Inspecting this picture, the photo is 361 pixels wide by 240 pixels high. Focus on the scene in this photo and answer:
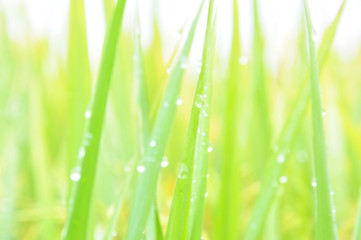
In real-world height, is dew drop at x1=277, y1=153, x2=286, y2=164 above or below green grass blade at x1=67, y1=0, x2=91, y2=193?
below

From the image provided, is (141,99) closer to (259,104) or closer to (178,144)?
(259,104)

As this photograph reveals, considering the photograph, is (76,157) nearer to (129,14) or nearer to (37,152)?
(37,152)

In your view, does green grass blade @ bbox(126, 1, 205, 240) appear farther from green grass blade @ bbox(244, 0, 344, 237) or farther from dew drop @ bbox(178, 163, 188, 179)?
green grass blade @ bbox(244, 0, 344, 237)

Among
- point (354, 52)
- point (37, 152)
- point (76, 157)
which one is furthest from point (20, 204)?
point (354, 52)

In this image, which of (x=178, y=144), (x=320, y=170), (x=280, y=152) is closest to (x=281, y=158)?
(x=280, y=152)

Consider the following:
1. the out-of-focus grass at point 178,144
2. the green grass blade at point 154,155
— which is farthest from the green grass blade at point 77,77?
the green grass blade at point 154,155

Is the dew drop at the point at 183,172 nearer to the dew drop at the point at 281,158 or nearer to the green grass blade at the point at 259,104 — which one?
the dew drop at the point at 281,158

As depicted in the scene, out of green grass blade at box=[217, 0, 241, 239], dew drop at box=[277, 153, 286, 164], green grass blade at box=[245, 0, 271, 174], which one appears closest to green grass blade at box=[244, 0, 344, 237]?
dew drop at box=[277, 153, 286, 164]
